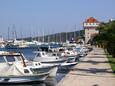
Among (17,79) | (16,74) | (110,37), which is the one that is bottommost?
(17,79)

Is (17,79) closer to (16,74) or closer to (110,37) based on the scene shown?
(16,74)

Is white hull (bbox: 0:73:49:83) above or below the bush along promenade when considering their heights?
below

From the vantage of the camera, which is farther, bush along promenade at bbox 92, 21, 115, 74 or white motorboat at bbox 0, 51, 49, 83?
bush along promenade at bbox 92, 21, 115, 74

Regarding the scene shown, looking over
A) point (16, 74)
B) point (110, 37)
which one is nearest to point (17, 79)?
point (16, 74)

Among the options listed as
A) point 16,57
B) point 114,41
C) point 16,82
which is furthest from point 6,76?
point 114,41

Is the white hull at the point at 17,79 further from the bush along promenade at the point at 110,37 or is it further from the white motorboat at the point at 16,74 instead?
the bush along promenade at the point at 110,37

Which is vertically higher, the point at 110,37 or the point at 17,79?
the point at 110,37

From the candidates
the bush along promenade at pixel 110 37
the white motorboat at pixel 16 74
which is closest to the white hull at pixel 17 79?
the white motorboat at pixel 16 74

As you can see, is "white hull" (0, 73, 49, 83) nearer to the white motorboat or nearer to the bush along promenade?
the white motorboat

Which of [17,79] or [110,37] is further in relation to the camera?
[110,37]

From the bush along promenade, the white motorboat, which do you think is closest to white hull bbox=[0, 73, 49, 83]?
the white motorboat

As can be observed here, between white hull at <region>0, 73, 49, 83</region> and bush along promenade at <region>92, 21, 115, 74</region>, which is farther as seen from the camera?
bush along promenade at <region>92, 21, 115, 74</region>

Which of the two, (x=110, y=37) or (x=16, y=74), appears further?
(x=110, y=37)

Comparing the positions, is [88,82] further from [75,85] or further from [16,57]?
[16,57]
